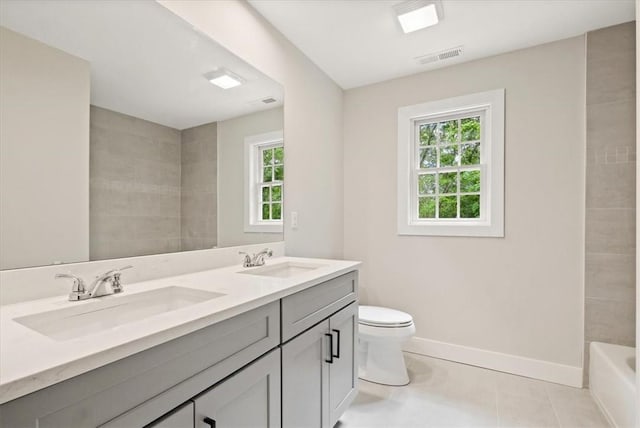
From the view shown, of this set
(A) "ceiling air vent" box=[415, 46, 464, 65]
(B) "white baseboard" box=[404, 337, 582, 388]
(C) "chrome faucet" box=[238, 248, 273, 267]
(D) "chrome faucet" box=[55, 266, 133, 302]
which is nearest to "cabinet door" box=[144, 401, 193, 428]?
(D) "chrome faucet" box=[55, 266, 133, 302]

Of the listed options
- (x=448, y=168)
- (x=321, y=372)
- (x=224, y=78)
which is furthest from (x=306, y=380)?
(x=448, y=168)

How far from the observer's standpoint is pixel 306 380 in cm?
135

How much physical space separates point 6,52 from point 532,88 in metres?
2.93

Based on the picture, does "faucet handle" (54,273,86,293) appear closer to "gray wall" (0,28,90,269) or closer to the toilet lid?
"gray wall" (0,28,90,269)

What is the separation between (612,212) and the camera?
2080mm

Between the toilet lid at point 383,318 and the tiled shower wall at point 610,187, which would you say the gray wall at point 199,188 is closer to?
the toilet lid at point 383,318

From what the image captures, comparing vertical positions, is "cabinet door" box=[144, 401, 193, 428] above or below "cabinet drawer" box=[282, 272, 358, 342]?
below

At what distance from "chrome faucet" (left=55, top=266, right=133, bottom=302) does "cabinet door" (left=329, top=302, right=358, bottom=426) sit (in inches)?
36.9

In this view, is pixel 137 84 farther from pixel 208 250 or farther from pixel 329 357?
pixel 329 357

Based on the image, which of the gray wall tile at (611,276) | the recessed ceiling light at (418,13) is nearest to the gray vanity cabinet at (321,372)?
the gray wall tile at (611,276)

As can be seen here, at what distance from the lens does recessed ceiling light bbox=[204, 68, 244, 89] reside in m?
1.69

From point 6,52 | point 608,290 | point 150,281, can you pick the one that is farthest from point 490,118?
point 6,52

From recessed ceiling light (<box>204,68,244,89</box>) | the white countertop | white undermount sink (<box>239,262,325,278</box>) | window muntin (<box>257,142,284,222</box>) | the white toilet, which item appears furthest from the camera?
the white toilet

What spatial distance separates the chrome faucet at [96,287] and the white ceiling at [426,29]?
1.72 m
